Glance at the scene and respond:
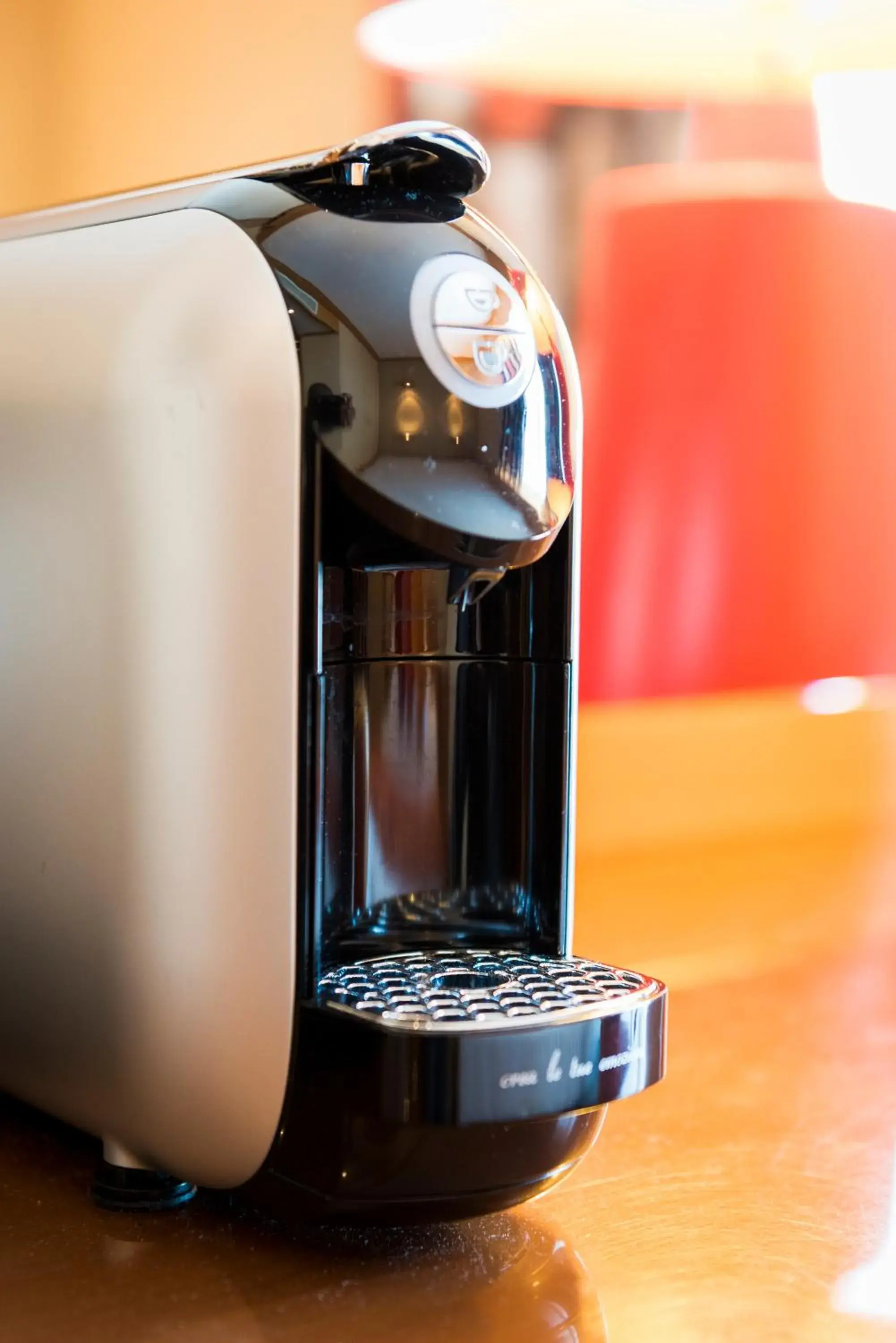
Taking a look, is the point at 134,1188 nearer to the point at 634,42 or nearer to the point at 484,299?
the point at 484,299

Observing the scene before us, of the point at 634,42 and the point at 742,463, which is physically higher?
the point at 634,42

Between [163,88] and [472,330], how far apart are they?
672 mm

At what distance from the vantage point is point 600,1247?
1.63ft

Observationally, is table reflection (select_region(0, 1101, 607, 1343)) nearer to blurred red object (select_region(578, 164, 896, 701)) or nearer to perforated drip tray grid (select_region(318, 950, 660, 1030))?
perforated drip tray grid (select_region(318, 950, 660, 1030))

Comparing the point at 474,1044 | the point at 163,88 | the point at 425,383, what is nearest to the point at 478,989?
the point at 474,1044

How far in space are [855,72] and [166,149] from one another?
61 centimetres

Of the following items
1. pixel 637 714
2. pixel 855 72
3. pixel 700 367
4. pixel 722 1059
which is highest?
pixel 855 72

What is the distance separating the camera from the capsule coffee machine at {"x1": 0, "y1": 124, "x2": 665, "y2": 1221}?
0.44 metres

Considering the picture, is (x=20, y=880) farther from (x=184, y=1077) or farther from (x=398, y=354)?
(x=398, y=354)

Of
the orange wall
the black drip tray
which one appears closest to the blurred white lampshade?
the orange wall

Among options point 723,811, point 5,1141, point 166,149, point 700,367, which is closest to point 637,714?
point 723,811

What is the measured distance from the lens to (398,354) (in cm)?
44

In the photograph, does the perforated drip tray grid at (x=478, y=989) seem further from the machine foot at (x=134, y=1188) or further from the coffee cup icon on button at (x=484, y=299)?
the coffee cup icon on button at (x=484, y=299)

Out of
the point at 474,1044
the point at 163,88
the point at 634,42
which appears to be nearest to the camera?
the point at 474,1044
